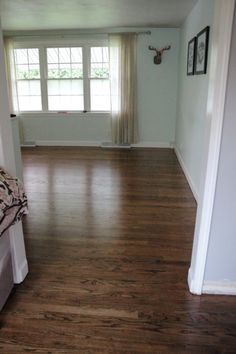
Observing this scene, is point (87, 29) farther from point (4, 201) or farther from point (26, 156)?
point (4, 201)

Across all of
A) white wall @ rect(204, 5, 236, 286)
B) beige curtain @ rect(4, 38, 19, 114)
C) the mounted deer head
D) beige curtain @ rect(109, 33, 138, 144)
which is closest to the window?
beige curtain @ rect(4, 38, 19, 114)

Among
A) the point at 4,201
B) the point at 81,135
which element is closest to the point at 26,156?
the point at 81,135

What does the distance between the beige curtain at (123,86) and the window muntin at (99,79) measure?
8.2 inches

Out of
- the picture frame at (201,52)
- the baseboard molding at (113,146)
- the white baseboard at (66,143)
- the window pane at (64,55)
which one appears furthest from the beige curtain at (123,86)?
the picture frame at (201,52)

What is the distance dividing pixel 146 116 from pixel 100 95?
103cm

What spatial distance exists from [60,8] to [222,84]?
3411 mm

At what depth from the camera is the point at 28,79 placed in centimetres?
598

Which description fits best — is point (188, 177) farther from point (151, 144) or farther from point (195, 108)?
point (151, 144)

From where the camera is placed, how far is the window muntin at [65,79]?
19.0ft

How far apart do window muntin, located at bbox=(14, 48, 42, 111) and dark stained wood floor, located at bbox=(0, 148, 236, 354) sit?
2942 millimetres

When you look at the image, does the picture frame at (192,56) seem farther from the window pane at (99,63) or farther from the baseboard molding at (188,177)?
the window pane at (99,63)

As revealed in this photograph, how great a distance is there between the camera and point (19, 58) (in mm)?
5914

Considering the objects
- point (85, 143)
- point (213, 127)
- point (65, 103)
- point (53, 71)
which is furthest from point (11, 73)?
point (213, 127)

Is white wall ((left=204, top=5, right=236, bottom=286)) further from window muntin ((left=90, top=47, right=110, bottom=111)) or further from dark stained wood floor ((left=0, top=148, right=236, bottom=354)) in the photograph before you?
window muntin ((left=90, top=47, right=110, bottom=111))
